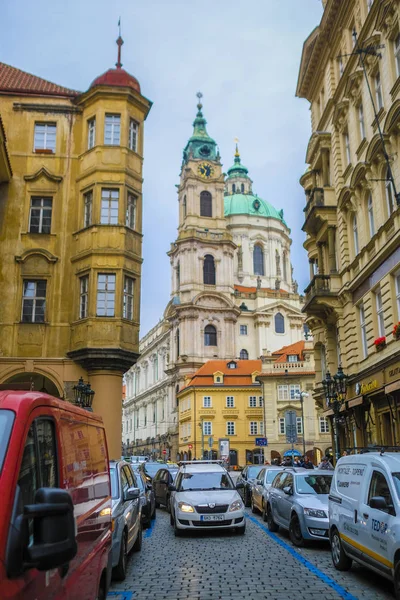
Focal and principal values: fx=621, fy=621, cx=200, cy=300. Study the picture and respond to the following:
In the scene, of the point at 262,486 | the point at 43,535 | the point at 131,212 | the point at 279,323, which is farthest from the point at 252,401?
the point at 43,535

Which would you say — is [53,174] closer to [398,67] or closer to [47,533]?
[398,67]

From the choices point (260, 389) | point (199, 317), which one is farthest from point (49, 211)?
point (199, 317)

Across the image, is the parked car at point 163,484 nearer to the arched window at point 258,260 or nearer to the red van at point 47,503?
the red van at point 47,503

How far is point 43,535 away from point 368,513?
21.6 feet

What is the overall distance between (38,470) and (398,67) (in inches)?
803

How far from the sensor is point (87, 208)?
2630cm

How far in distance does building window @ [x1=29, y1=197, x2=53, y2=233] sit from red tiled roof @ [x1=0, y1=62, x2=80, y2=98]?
195 inches

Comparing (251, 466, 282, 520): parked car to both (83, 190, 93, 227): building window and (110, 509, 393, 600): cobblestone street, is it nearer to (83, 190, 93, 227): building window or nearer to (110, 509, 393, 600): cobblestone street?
(110, 509, 393, 600): cobblestone street

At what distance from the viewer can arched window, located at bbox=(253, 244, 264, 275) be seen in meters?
102

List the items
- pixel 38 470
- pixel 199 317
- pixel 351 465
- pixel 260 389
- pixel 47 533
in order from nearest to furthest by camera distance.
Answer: pixel 47 533 < pixel 38 470 < pixel 351 465 < pixel 260 389 < pixel 199 317

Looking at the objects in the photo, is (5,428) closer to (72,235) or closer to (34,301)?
(34,301)

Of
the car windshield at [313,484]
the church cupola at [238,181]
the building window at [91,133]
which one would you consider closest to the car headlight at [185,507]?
the car windshield at [313,484]

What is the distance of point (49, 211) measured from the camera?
26391mm

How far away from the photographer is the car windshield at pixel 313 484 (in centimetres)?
1386
